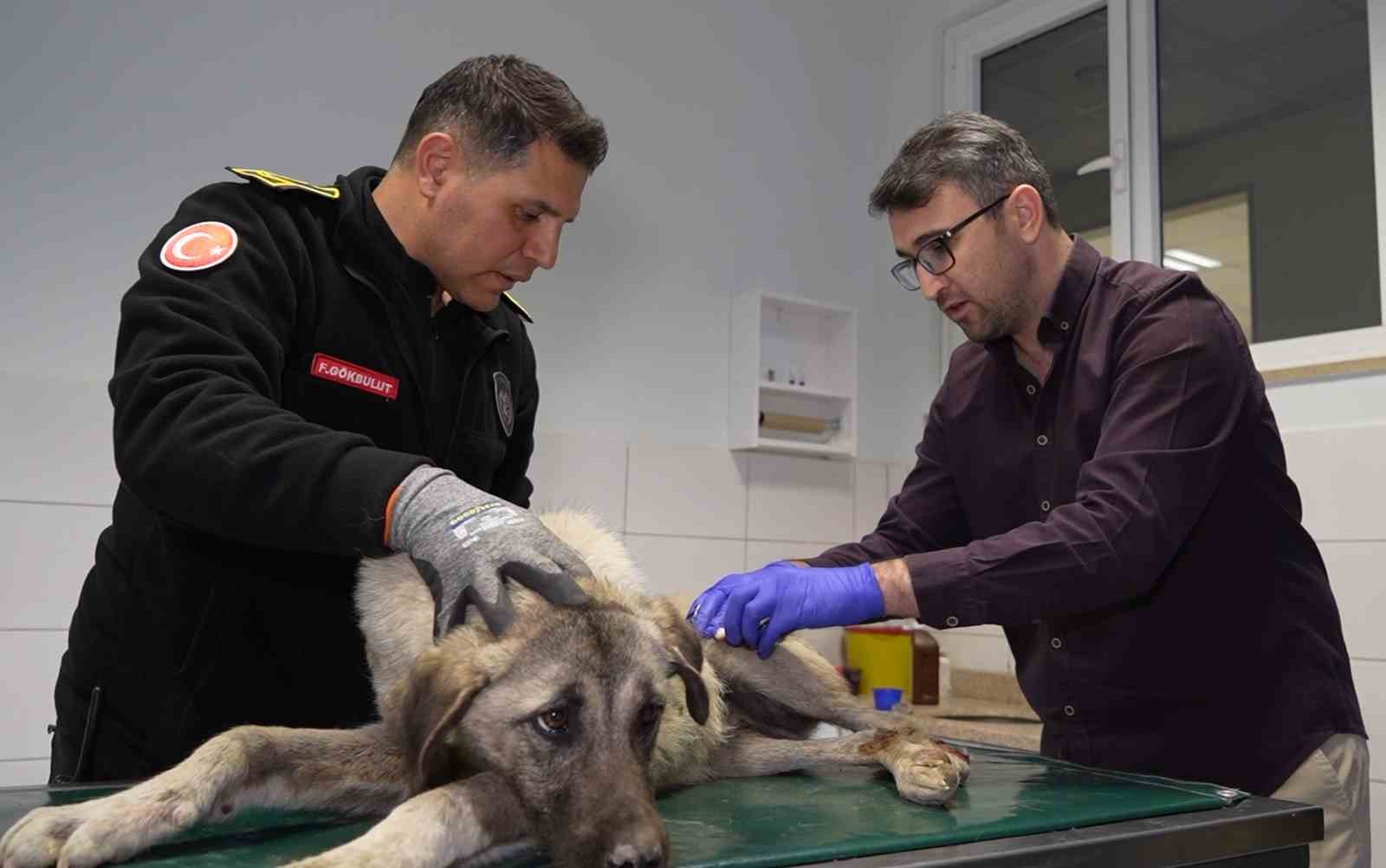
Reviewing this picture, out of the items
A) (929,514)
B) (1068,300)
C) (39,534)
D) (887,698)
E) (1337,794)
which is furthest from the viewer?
(887,698)

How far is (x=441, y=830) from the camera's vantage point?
46.3 inches

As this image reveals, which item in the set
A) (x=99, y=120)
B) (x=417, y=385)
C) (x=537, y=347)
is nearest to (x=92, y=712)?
(x=417, y=385)

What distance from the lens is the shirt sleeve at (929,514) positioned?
2.47 meters

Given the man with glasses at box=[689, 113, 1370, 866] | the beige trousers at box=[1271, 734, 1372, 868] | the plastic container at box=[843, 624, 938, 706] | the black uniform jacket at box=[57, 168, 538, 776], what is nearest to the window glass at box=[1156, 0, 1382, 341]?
the plastic container at box=[843, 624, 938, 706]

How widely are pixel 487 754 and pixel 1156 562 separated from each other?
44.5 inches

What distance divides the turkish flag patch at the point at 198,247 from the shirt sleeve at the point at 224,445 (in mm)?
36

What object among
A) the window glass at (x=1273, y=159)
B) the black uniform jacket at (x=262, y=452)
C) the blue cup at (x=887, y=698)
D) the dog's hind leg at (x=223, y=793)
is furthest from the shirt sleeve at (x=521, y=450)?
the window glass at (x=1273, y=159)

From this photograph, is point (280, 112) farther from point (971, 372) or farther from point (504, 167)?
point (971, 372)

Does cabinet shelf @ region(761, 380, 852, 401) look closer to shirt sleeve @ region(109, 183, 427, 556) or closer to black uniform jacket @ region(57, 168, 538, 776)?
black uniform jacket @ region(57, 168, 538, 776)

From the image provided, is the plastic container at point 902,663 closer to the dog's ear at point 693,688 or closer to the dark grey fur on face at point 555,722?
the dog's ear at point 693,688

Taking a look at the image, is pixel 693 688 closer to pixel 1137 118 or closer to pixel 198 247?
pixel 198 247

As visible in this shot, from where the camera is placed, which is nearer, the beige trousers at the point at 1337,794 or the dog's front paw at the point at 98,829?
the dog's front paw at the point at 98,829

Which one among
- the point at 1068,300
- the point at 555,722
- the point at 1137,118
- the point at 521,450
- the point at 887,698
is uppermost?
the point at 1137,118

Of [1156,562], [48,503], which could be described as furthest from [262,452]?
[48,503]
